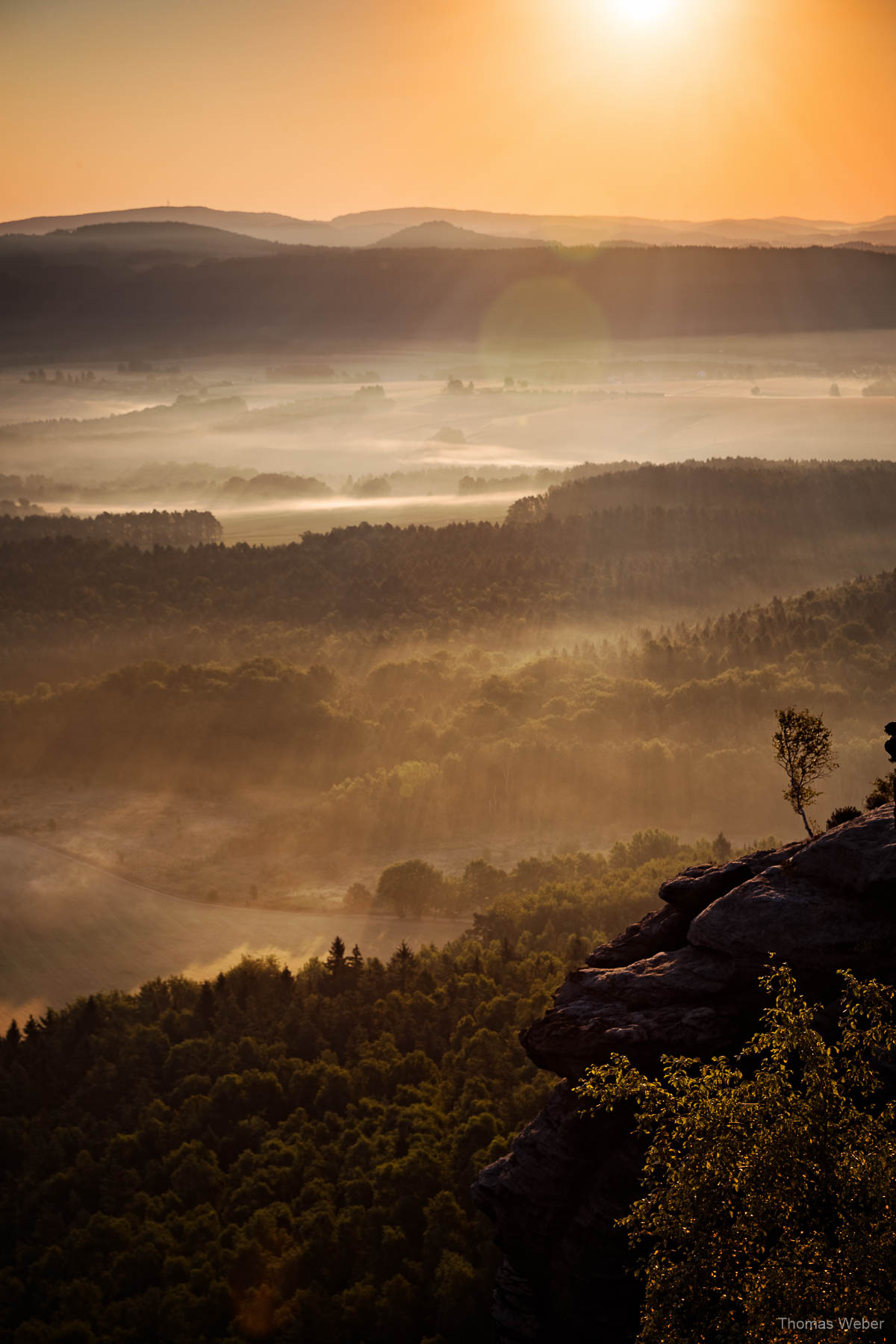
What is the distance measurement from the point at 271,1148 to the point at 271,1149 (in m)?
0.13

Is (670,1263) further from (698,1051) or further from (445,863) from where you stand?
(445,863)

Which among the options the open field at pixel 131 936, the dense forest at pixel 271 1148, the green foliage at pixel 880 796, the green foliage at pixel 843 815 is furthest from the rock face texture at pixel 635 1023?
the open field at pixel 131 936

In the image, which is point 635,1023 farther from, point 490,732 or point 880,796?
point 490,732

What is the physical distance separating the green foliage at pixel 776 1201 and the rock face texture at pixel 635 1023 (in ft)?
21.8

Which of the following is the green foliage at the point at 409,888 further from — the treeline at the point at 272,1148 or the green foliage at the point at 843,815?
the green foliage at the point at 843,815

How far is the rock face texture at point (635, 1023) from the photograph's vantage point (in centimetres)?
3272

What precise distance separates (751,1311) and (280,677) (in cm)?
15175

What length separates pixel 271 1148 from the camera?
56094 mm

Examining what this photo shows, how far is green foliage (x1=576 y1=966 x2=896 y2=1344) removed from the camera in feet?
69.5

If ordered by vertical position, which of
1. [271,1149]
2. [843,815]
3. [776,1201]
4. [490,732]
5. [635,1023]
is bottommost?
[271,1149]

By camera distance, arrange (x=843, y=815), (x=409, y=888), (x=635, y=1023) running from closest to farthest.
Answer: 1. (x=635, y=1023)
2. (x=843, y=815)
3. (x=409, y=888)

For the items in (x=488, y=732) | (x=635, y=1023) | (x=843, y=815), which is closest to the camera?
(x=635, y=1023)

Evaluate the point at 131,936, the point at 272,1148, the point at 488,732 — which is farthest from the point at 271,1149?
the point at 488,732

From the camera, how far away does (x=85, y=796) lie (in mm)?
151750
